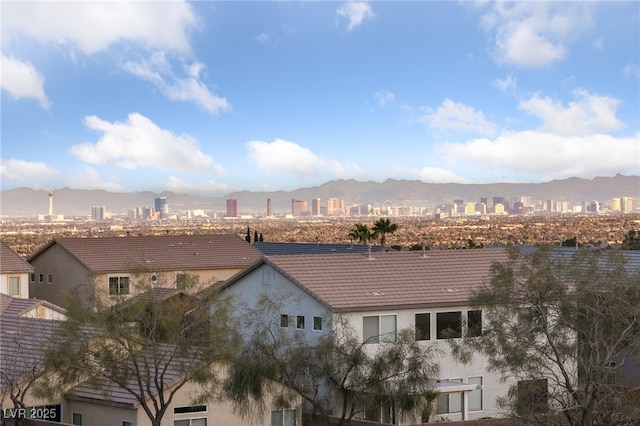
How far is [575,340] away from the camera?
1334 inches

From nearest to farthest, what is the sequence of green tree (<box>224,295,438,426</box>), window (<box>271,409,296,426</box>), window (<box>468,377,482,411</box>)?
green tree (<box>224,295,438,426</box>) < window (<box>271,409,296,426</box>) < window (<box>468,377,482,411</box>)

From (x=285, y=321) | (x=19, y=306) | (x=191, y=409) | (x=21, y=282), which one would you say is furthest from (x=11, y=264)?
(x=191, y=409)

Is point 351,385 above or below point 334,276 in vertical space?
below

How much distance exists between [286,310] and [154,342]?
32.6 feet

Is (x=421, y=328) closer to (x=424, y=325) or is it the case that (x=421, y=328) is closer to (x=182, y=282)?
(x=424, y=325)

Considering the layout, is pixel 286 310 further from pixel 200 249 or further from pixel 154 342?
pixel 200 249

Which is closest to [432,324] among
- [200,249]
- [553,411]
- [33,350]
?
[553,411]

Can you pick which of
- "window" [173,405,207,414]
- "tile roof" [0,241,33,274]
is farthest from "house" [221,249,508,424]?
"tile roof" [0,241,33,274]

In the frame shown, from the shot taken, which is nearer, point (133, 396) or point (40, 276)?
point (133, 396)

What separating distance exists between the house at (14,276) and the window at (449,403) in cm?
3725

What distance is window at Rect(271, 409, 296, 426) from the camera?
3703 cm

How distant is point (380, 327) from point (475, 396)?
4816 millimetres

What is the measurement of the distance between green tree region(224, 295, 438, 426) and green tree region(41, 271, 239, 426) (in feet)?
3.06

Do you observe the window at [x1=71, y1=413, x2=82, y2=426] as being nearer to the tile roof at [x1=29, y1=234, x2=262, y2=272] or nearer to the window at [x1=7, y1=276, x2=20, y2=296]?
the tile roof at [x1=29, y1=234, x2=262, y2=272]
